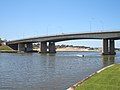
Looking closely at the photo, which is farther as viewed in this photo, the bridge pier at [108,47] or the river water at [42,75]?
the bridge pier at [108,47]

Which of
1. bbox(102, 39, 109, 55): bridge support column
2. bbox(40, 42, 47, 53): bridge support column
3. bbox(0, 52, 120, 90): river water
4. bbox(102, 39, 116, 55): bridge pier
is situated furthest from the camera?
bbox(40, 42, 47, 53): bridge support column

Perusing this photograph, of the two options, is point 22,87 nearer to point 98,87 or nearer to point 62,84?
point 62,84

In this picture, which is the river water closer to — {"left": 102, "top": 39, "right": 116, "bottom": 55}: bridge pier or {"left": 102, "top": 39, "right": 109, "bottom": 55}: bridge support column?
{"left": 102, "top": 39, "right": 109, "bottom": 55}: bridge support column

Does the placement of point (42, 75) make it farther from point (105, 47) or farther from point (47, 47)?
point (47, 47)

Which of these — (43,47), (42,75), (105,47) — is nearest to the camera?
(42,75)

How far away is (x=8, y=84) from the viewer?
29.6 metres

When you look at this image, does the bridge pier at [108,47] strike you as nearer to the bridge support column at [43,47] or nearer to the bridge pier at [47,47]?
the bridge pier at [47,47]

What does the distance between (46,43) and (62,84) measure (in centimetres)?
15469

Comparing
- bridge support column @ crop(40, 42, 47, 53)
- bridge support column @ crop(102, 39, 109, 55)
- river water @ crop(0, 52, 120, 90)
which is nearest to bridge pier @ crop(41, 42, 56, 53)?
bridge support column @ crop(40, 42, 47, 53)

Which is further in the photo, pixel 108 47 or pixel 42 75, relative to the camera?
pixel 108 47

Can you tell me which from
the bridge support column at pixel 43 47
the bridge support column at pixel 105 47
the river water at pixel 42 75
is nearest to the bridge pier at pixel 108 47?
the bridge support column at pixel 105 47

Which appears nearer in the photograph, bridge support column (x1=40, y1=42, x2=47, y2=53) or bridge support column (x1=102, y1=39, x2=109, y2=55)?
bridge support column (x1=102, y1=39, x2=109, y2=55)

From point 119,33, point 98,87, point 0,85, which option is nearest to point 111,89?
point 98,87

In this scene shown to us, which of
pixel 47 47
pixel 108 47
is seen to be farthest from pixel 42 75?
pixel 47 47
